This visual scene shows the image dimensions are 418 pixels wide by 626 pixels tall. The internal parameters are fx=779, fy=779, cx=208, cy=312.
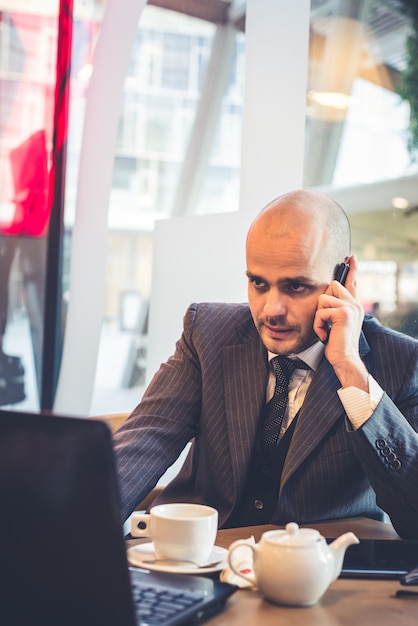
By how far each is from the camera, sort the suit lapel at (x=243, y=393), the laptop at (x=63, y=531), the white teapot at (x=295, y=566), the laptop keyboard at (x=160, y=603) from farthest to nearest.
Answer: the suit lapel at (x=243, y=393) < the white teapot at (x=295, y=566) < the laptop keyboard at (x=160, y=603) < the laptop at (x=63, y=531)

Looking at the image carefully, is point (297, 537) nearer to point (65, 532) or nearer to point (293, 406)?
point (65, 532)

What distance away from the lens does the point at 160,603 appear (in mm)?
980

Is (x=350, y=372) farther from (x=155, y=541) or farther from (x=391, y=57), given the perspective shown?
(x=391, y=57)

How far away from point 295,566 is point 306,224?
0.98 meters

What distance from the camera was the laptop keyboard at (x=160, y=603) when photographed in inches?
36.4

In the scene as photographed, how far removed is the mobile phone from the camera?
188cm

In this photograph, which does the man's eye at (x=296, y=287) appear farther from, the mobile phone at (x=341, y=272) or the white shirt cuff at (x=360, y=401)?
the white shirt cuff at (x=360, y=401)

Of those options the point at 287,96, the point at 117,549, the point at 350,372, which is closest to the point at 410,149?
the point at 287,96

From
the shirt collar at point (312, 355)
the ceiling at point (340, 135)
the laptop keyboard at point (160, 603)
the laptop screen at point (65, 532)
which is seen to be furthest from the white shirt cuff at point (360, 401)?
the ceiling at point (340, 135)

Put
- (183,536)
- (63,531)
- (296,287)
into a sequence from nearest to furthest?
(63,531) < (183,536) < (296,287)

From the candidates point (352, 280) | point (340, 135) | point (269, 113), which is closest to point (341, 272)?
point (352, 280)

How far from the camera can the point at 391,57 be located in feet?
12.1

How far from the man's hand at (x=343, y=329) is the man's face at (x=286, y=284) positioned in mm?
37

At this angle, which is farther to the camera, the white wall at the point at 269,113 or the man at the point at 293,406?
the white wall at the point at 269,113
